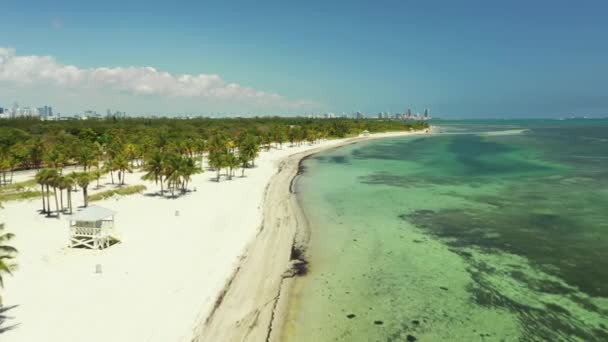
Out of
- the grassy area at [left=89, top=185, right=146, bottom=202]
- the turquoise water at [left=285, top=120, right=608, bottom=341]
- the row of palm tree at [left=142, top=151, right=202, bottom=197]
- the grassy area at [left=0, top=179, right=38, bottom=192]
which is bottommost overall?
the turquoise water at [left=285, top=120, right=608, bottom=341]

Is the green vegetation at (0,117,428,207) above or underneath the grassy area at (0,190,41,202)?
above

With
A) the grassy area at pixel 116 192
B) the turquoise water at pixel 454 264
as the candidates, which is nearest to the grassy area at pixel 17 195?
the grassy area at pixel 116 192

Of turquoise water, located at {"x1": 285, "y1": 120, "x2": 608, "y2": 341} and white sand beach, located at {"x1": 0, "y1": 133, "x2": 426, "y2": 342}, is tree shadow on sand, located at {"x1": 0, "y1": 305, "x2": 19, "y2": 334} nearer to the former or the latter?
white sand beach, located at {"x1": 0, "y1": 133, "x2": 426, "y2": 342}

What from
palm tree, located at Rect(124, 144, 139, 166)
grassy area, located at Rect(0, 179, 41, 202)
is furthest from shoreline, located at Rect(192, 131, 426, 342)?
palm tree, located at Rect(124, 144, 139, 166)

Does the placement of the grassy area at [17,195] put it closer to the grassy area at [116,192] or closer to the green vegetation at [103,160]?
the green vegetation at [103,160]

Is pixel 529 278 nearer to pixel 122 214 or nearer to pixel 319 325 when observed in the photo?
pixel 319 325

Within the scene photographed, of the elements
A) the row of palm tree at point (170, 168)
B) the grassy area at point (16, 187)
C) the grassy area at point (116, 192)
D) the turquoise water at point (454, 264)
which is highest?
the row of palm tree at point (170, 168)

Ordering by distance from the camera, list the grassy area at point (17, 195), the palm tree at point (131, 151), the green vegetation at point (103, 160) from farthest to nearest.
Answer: the palm tree at point (131, 151), the grassy area at point (17, 195), the green vegetation at point (103, 160)

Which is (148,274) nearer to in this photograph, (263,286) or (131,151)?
(263,286)
